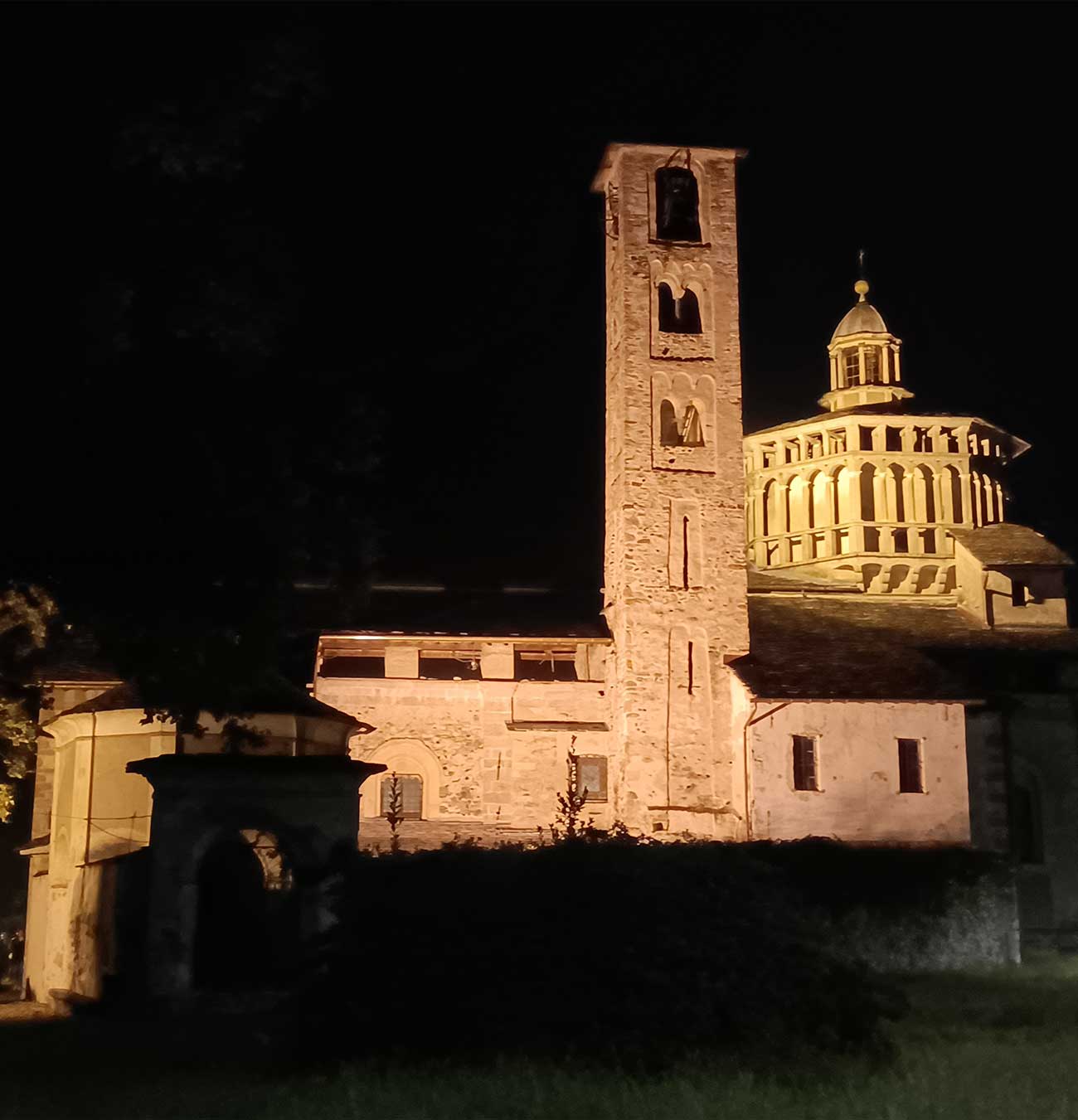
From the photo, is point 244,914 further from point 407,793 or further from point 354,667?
point 354,667

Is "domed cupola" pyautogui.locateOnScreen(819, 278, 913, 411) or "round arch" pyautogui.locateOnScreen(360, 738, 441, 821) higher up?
"domed cupola" pyautogui.locateOnScreen(819, 278, 913, 411)

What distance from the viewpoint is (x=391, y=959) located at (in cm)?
1719

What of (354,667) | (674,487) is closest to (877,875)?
(674,487)

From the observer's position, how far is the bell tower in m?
38.0

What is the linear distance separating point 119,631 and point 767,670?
2153cm

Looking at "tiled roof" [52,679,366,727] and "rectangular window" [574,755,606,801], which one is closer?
"tiled roof" [52,679,366,727]

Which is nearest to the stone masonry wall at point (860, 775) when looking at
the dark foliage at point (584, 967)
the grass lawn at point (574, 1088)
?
the grass lawn at point (574, 1088)

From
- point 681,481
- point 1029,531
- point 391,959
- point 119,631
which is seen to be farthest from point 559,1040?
point 1029,531

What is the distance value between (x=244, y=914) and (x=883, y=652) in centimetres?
1733

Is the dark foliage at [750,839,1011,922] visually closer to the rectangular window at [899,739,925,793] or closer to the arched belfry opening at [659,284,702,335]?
the rectangular window at [899,739,925,793]

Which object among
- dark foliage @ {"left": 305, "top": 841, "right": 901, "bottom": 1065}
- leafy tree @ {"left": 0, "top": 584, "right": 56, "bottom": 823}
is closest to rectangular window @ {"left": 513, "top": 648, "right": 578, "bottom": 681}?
leafy tree @ {"left": 0, "top": 584, "right": 56, "bottom": 823}

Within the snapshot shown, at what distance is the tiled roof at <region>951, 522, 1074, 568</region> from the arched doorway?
23.5 meters

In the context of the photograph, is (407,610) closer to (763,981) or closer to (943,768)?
(943,768)

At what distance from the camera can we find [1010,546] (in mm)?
45125
